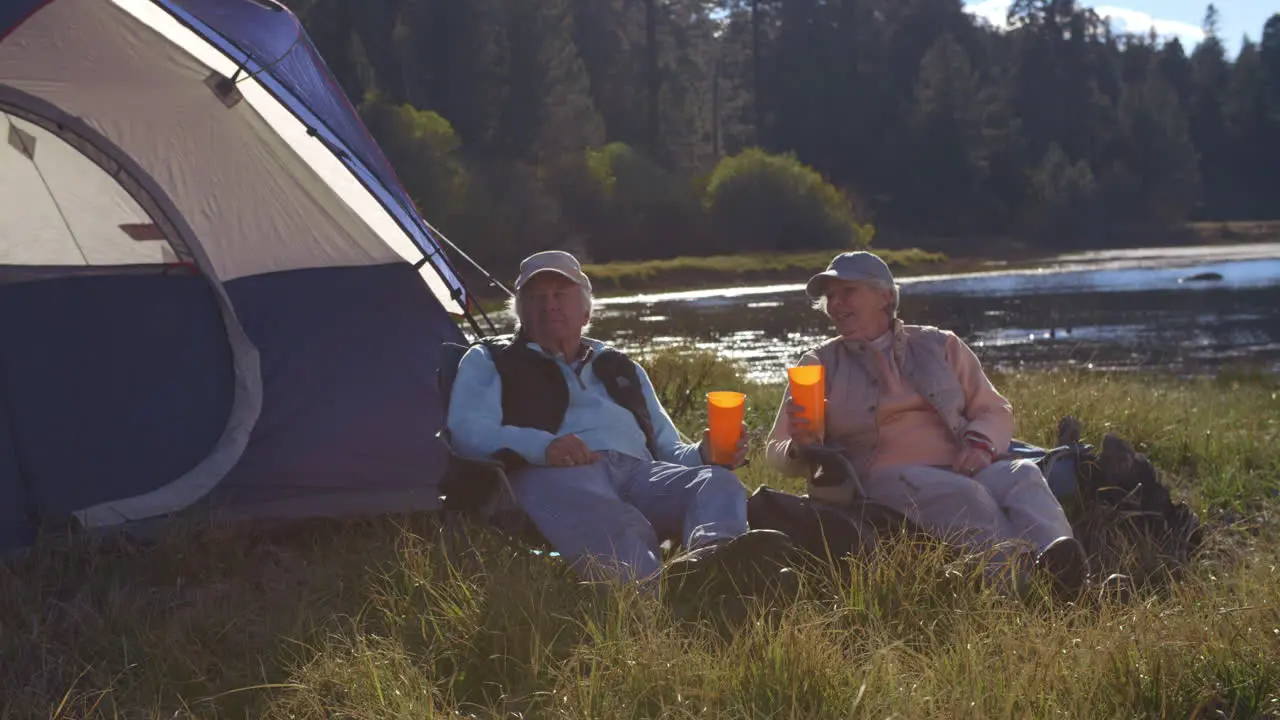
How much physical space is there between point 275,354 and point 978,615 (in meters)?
2.94

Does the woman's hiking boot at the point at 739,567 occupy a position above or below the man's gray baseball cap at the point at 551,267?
below

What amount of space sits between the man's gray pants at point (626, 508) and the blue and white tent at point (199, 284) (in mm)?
1083

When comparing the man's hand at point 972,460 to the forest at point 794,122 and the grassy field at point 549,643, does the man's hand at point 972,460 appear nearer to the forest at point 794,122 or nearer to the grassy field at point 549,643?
the grassy field at point 549,643

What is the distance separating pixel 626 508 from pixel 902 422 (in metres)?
0.91

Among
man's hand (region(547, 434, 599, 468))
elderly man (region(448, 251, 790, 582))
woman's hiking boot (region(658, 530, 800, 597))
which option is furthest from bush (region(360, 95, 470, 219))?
woman's hiking boot (region(658, 530, 800, 597))

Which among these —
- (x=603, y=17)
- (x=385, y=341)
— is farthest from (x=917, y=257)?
(x=385, y=341)

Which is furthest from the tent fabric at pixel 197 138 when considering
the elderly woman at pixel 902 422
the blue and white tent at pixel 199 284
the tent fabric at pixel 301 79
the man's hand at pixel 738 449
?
the elderly woman at pixel 902 422

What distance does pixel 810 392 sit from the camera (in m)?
3.72

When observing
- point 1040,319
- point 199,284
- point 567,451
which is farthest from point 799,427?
point 1040,319

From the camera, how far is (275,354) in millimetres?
5039

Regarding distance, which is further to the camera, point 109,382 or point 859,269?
point 109,382

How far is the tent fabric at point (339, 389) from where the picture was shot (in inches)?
195

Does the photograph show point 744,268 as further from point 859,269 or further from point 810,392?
point 810,392

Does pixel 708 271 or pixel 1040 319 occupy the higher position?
pixel 708 271
